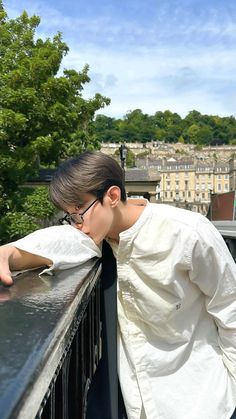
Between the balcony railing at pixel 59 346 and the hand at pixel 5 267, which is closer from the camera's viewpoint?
the balcony railing at pixel 59 346

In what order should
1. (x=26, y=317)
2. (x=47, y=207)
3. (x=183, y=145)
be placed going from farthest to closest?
(x=183, y=145) → (x=47, y=207) → (x=26, y=317)

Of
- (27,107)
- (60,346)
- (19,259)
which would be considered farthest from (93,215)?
(27,107)

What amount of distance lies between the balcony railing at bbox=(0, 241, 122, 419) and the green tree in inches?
638

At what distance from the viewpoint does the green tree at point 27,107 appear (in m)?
18.8

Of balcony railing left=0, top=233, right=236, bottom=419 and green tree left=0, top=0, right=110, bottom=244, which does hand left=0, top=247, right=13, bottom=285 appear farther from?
green tree left=0, top=0, right=110, bottom=244

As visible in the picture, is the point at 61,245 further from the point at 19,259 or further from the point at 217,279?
the point at 217,279

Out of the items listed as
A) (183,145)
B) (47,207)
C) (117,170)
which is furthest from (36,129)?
(183,145)

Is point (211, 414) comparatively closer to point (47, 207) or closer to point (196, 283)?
point (196, 283)

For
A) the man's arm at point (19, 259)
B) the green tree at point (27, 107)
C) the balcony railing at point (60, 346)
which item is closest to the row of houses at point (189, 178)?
the green tree at point (27, 107)

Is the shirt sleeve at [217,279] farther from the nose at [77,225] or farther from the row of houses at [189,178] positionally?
the row of houses at [189,178]

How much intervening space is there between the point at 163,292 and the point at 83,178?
1.54 ft

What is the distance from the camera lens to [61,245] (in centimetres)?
191

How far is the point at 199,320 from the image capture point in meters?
1.96

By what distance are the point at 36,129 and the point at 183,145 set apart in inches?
7060
